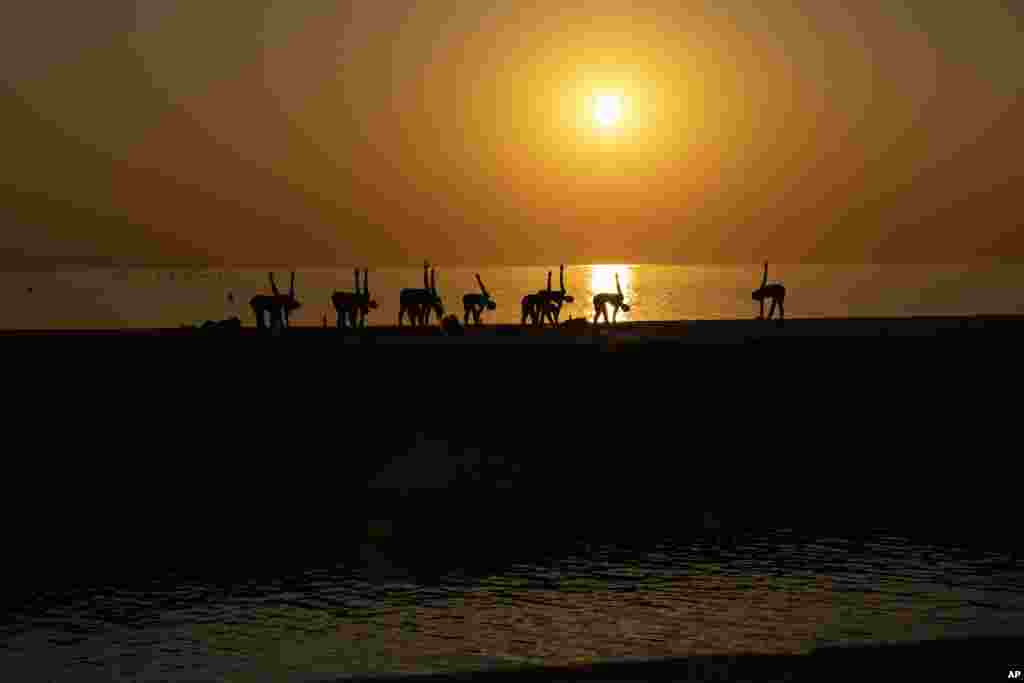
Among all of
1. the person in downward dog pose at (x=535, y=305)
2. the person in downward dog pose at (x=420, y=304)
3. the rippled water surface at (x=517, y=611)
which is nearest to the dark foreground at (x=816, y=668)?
the rippled water surface at (x=517, y=611)

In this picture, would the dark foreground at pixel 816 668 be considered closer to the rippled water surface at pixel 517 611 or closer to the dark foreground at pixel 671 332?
the rippled water surface at pixel 517 611

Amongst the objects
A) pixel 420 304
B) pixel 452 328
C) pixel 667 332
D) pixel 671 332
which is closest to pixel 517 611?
pixel 452 328

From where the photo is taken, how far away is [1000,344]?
5325cm

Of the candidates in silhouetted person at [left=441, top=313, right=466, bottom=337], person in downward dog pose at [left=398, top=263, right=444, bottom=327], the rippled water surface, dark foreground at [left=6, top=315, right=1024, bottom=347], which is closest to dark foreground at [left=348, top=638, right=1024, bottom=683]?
the rippled water surface

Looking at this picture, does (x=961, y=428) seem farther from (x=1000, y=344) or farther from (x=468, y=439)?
(x=468, y=439)

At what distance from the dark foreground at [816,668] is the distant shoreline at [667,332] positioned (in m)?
35.3

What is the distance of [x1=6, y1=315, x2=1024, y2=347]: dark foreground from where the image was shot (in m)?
53.8

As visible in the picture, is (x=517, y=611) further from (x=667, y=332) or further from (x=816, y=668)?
(x=667, y=332)

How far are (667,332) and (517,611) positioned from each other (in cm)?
2808

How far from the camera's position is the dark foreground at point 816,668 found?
16.2m

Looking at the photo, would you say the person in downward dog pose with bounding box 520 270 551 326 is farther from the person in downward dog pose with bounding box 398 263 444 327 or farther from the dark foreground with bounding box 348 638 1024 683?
the dark foreground with bounding box 348 638 1024 683

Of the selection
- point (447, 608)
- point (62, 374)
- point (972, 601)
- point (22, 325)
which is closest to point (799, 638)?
point (972, 601)

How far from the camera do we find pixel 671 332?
60.1m

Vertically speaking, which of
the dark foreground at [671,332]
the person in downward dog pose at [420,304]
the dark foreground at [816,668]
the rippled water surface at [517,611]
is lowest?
the rippled water surface at [517,611]
